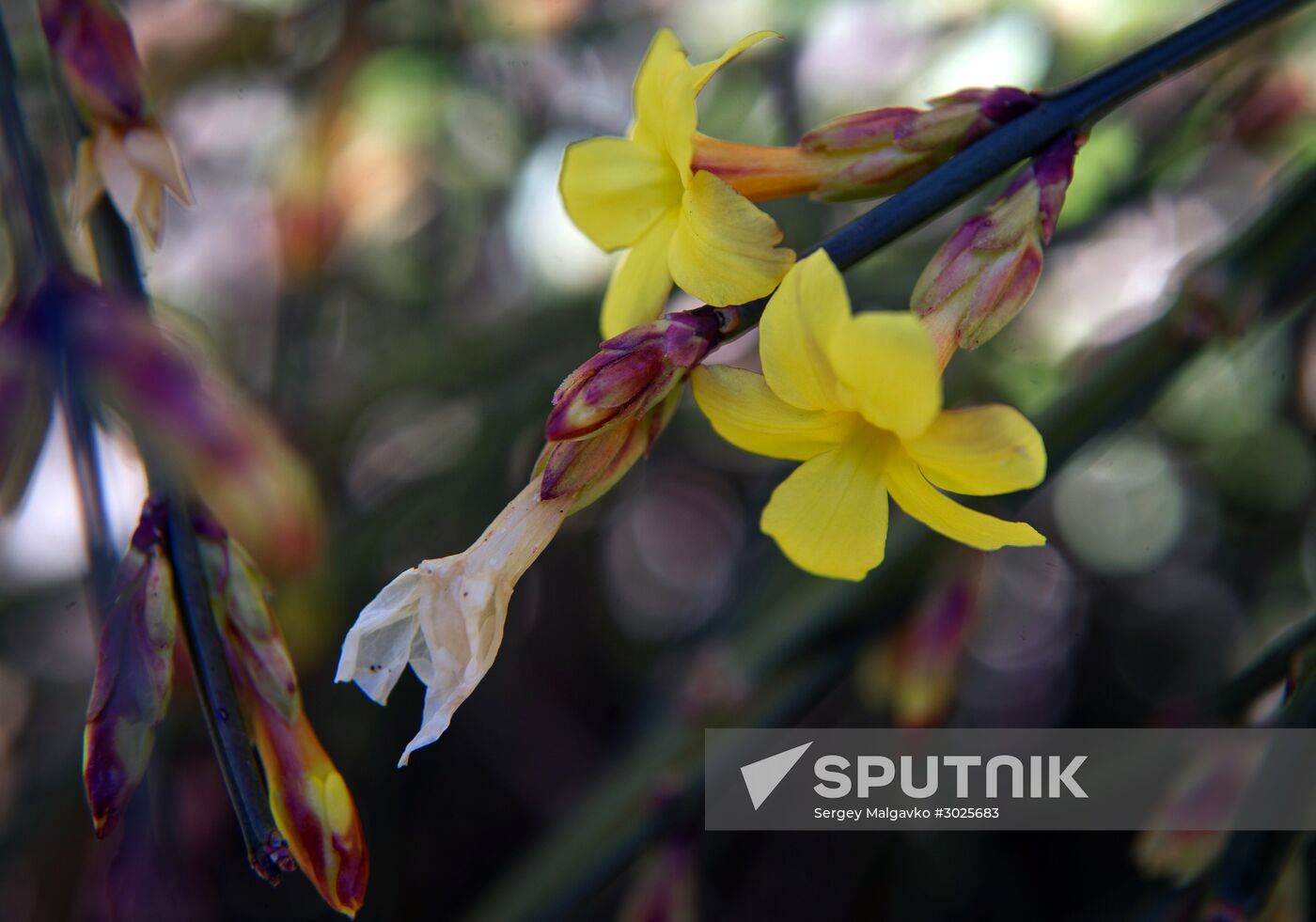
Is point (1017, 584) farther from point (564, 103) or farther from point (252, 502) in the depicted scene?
point (252, 502)

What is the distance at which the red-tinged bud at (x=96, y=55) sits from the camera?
714 mm

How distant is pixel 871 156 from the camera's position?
2.18 ft

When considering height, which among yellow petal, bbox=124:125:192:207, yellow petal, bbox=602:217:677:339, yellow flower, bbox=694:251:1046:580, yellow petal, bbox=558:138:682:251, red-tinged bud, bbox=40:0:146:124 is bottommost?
yellow flower, bbox=694:251:1046:580

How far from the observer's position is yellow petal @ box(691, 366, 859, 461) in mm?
605

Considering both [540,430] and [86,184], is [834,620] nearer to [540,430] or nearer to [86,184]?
[540,430]

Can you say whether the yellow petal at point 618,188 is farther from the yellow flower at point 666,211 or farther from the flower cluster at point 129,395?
the flower cluster at point 129,395

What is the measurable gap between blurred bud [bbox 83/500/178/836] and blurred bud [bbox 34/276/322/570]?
0.29 feet

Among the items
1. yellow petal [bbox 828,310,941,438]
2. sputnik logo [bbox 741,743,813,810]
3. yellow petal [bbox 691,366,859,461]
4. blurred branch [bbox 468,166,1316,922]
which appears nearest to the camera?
yellow petal [bbox 828,310,941,438]

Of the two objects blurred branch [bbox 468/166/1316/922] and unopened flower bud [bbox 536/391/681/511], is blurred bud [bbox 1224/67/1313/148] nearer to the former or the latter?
blurred branch [bbox 468/166/1316/922]

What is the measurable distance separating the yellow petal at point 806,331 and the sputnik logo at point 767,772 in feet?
1.89

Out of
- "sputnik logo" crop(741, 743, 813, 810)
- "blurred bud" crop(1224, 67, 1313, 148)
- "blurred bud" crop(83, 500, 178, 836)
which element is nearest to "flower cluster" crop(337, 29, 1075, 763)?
"blurred bud" crop(83, 500, 178, 836)

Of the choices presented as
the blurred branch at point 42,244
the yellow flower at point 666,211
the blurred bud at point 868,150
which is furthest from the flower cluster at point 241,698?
the blurred bud at point 868,150

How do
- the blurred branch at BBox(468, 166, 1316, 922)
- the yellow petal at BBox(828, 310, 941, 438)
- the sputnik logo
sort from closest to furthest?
the yellow petal at BBox(828, 310, 941, 438) → the blurred branch at BBox(468, 166, 1316, 922) → the sputnik logo

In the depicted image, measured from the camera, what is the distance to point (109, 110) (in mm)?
728
